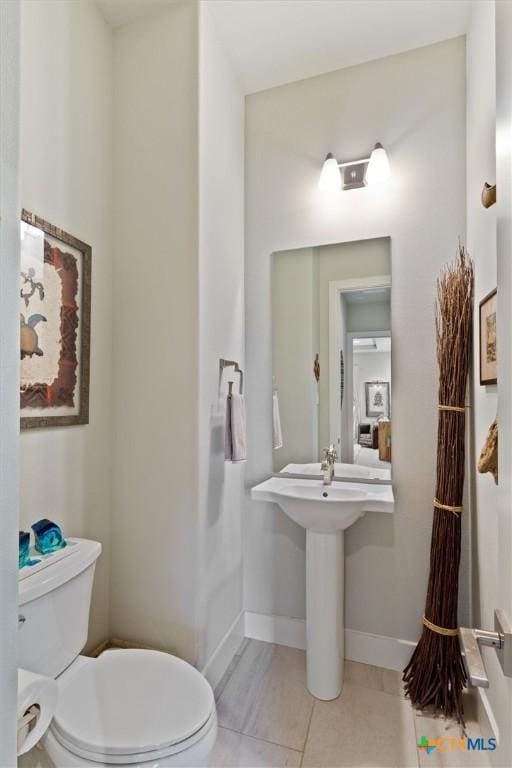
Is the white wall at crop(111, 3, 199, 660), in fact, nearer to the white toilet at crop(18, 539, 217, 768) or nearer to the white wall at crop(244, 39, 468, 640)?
the white toilet at crop(18, 539, 217, 768)

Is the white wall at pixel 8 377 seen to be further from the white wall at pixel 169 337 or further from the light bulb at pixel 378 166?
the light bulb at pixel 378 166

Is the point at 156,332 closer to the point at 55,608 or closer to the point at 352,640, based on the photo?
the point at 55,608

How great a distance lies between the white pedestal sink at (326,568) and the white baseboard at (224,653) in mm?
385

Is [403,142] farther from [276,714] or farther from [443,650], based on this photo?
[276,714]

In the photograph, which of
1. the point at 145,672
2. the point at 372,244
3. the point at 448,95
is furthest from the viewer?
the point at 372,244

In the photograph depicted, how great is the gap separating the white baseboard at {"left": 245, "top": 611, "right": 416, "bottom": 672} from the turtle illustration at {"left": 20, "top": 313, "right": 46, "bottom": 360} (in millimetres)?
1659

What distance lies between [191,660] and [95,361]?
1277 mm

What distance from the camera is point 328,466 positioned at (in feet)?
6.41

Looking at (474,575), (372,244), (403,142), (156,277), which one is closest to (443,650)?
(474,575)

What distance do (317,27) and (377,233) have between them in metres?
0.93

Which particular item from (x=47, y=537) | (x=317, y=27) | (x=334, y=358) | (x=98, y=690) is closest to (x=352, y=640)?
(x=98, y=690)

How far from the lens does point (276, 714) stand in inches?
61.9

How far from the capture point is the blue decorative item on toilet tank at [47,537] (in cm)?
130

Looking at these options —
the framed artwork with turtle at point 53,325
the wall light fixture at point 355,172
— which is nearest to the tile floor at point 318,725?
the framed artwork with turtle at point 53,325
